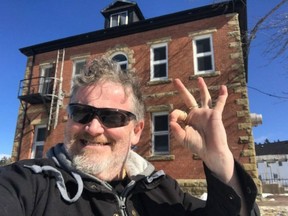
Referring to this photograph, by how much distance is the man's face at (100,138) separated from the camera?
181cm

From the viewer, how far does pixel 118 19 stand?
1408 cm

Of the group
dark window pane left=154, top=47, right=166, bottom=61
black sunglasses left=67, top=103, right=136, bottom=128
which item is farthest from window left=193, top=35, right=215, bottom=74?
black sunglasses left=67, top=103, right=136, bottom=128

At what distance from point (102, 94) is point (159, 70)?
31.2ft

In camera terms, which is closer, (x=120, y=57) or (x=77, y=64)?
(x=120, y=57)

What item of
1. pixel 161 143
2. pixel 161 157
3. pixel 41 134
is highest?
pixel 41 134

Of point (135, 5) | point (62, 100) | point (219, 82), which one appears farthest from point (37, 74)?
point (219, 82)

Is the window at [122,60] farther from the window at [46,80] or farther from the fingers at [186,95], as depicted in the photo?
the fingers at [186,95]

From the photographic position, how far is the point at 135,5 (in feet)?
46.0

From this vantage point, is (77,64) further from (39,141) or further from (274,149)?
(274,149)

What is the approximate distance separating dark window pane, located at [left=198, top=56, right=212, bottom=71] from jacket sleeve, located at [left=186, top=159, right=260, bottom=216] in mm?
9233

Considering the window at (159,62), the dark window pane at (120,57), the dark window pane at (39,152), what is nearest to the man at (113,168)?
the window at (159,62)

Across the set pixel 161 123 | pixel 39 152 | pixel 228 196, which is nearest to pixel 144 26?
pixel 161 123

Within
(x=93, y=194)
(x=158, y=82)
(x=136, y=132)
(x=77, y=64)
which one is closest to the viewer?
(x=93, y=194)

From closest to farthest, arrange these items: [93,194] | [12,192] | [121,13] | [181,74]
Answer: [12,192] < [93,194] < [181,74] < [121,13]
